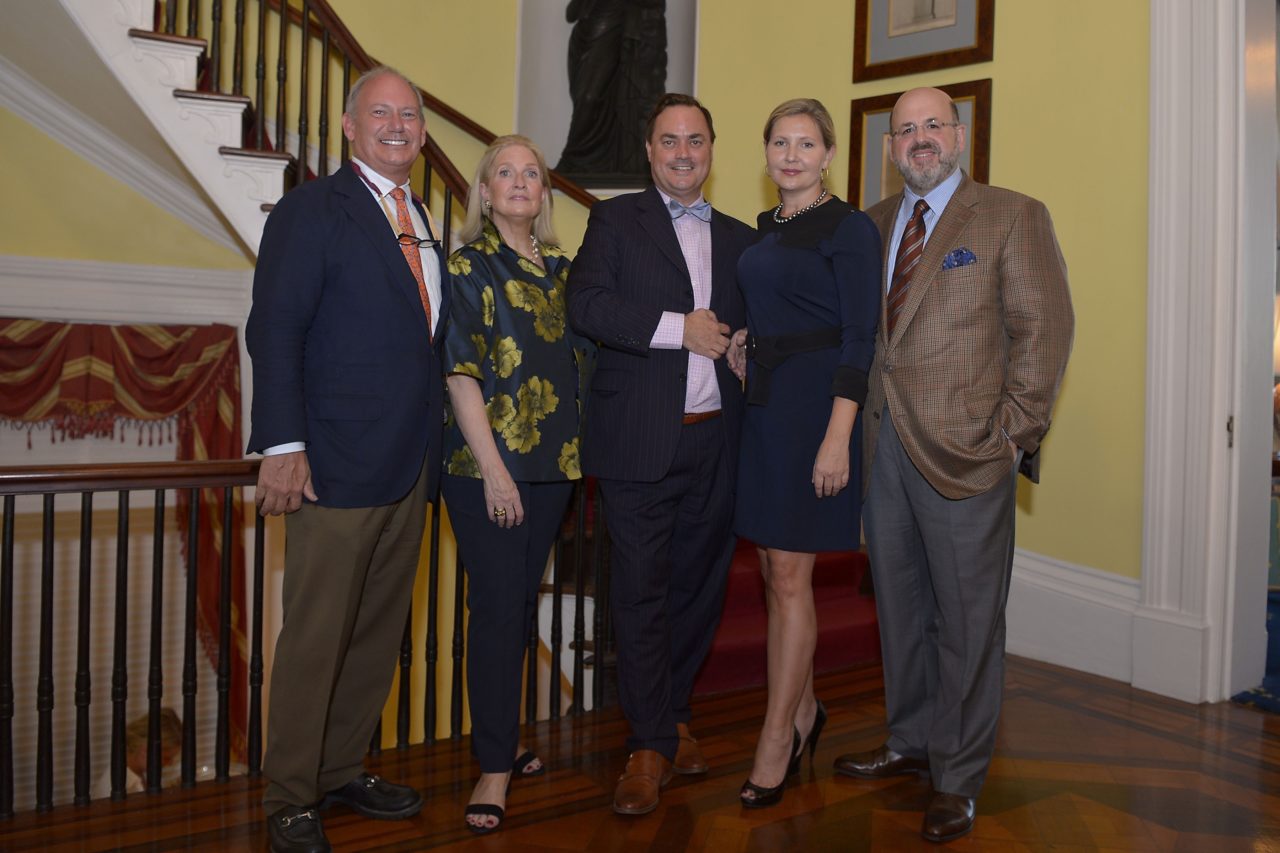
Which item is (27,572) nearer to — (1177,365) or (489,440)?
(489,440)

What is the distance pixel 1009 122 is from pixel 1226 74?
0.81 meters

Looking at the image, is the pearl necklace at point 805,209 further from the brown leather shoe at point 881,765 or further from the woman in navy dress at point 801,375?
the brown leather shoe at point 881,765

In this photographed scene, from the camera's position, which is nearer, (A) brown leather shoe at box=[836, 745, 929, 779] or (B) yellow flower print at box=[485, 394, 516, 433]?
(B) yellow flower print at box=[485, 394, 516, 433]

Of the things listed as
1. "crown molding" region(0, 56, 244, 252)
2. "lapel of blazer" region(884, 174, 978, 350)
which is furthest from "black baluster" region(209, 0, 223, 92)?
"lapel of blazer" region(884, 174, 978, 350)

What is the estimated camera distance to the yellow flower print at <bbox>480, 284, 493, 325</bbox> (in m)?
2.26

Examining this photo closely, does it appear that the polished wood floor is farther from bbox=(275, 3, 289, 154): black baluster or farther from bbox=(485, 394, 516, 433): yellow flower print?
bbox=(275, 3, 289, 154): black baluster

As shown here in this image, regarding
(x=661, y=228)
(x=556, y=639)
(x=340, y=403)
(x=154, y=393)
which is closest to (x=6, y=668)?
(x=340, y=403)

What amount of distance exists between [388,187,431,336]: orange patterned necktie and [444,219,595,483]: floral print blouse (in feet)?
0.19

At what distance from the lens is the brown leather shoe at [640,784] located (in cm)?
242

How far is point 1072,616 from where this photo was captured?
12.4ft

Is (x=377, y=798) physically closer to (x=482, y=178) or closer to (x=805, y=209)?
(x=482, y=178)

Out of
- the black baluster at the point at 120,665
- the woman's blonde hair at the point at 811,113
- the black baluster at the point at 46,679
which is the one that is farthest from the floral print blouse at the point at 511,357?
the black baluster at the point at 46,679

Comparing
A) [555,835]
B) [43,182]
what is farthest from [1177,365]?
[43,182]

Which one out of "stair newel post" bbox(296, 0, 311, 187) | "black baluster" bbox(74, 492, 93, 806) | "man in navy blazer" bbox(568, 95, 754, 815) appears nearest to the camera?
"man in navy blazer" bbox(568, 95, 754, 815)
